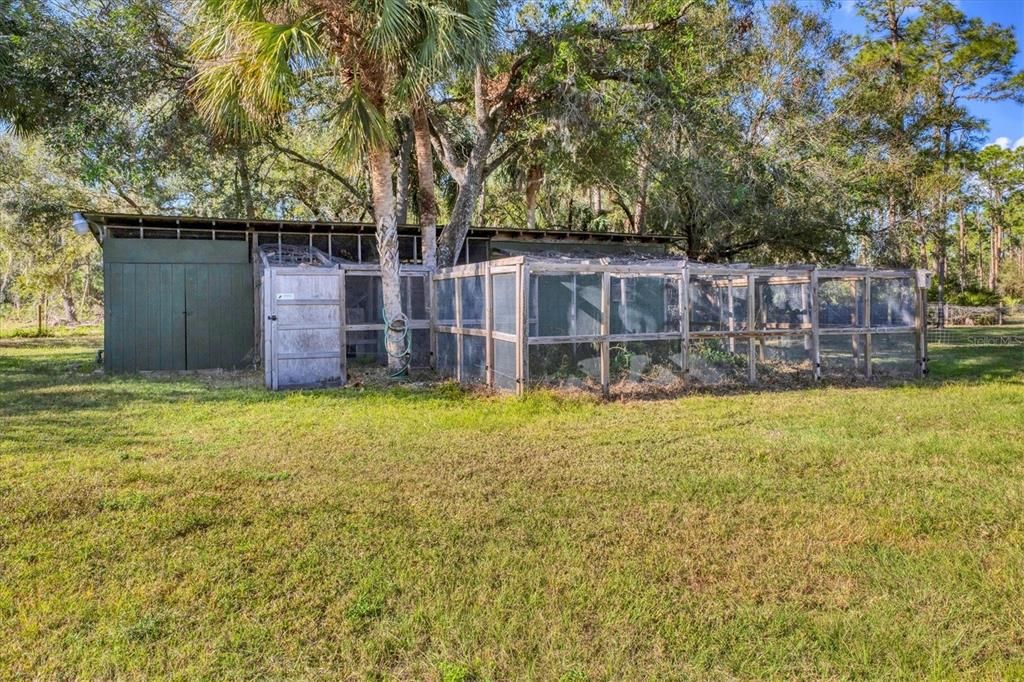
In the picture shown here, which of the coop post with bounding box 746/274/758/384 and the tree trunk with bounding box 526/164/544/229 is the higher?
the tree trunk with bounding box 526/164/544/229

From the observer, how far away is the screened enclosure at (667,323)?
7.42 m

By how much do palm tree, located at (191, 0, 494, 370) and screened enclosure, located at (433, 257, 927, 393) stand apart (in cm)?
233

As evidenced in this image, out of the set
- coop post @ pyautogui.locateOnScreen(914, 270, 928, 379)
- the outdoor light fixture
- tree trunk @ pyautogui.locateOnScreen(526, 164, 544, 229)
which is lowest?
coop post @ pyautogui.locateOnScreen(914, 270, 928, 379)

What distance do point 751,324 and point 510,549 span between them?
6.28 m

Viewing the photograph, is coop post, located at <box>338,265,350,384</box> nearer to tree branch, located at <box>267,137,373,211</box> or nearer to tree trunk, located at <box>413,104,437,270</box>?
tree trunk, located at <box>413,104,437,270</box>

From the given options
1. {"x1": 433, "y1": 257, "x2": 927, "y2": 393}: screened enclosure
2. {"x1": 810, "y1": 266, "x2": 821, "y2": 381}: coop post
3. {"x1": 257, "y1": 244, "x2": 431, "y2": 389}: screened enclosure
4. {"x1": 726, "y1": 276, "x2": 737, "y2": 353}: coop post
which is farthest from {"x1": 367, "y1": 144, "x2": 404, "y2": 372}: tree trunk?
{"x1": 810, "y1": 266, "x2": 821, "y2": 381}: coop post

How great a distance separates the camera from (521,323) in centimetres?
705

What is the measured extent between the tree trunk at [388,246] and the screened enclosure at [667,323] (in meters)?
0.70

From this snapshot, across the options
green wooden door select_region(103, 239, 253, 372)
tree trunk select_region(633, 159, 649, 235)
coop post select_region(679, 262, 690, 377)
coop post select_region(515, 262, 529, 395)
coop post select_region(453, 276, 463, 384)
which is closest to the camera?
coop post select_region(515, 262, 529, 395)

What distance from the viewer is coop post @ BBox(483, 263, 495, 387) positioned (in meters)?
7.77

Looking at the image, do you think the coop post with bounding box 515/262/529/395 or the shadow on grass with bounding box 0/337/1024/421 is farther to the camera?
the coop post with bounding box 515/262/529/395

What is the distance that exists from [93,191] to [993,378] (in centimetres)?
1892

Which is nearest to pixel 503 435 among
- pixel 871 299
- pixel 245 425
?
pixel 245 425

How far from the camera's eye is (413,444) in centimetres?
510
